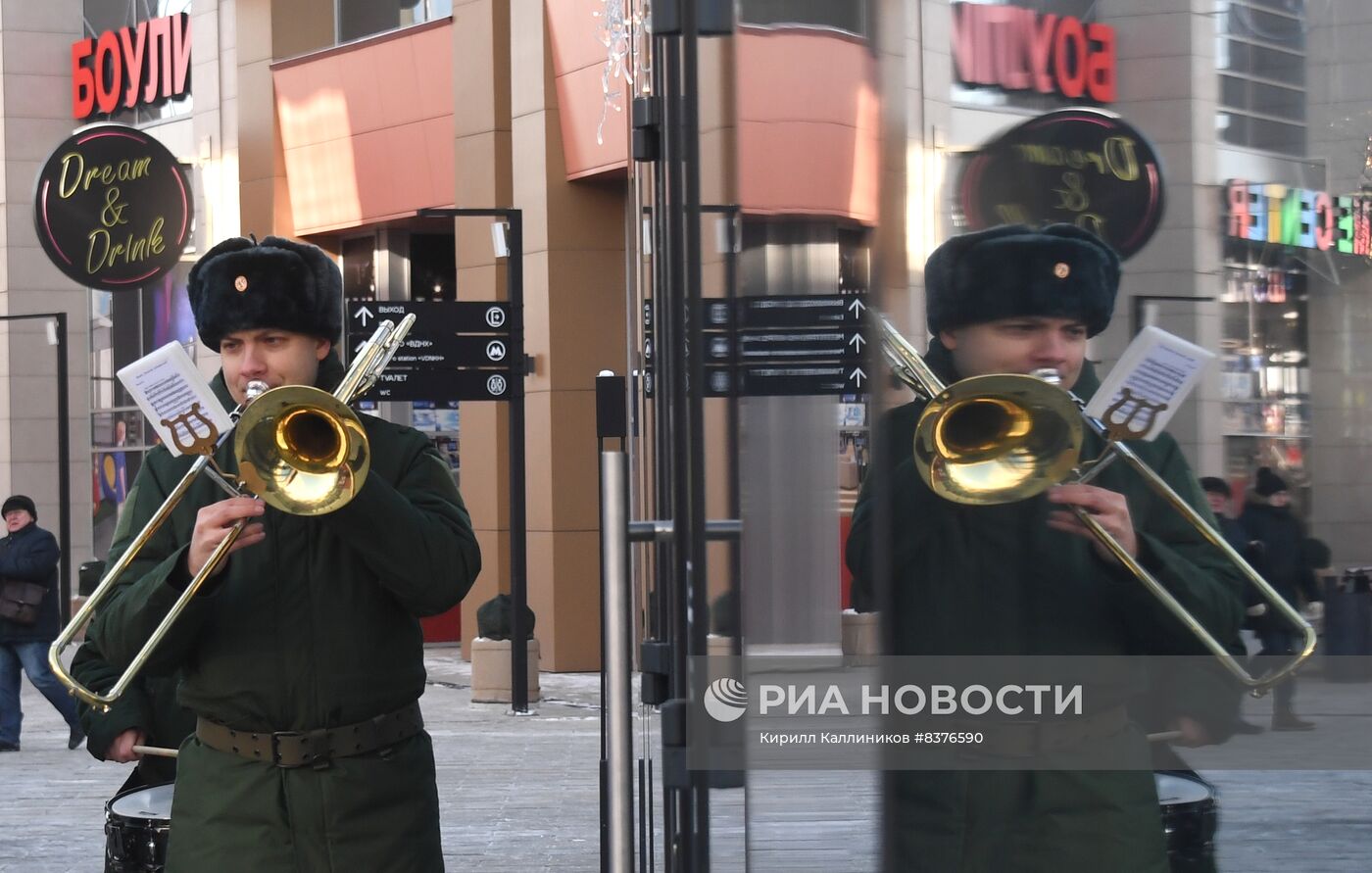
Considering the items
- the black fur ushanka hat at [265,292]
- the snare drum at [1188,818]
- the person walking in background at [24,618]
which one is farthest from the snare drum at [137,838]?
the person walking in background at [24,618]

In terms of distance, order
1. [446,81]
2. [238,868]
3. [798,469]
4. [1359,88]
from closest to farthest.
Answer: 1. [1359,88]
2. [798,469]
3. [238,868]
4. [446,81]

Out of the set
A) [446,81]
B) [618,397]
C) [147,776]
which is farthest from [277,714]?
[446,81]

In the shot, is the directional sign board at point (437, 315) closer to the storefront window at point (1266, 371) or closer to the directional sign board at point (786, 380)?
the directional sign board at point (786, 380)

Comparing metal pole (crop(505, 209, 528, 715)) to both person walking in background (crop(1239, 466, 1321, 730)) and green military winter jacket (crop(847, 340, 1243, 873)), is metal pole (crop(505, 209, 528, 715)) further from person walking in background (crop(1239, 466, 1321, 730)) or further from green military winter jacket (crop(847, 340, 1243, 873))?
person walking in background (crop(1239, 466, 1321, 730))

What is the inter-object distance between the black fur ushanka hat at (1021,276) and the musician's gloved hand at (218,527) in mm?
2110

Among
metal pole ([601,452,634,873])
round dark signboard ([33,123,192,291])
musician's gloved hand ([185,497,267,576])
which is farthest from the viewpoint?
round dark signboard ([33,123,192,291])

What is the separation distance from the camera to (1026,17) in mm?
1656

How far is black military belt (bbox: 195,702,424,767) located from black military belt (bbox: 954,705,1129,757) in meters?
2.09

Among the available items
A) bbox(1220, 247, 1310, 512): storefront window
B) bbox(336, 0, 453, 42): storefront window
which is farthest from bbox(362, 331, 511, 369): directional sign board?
bbox(1220, 247, 1310, 512): storefront window

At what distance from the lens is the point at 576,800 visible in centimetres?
944

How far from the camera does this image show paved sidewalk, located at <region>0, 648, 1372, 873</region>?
1611mm

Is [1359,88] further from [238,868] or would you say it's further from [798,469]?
[238,868]

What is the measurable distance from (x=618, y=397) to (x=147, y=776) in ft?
7.71

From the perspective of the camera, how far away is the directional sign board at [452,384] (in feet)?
42.0
